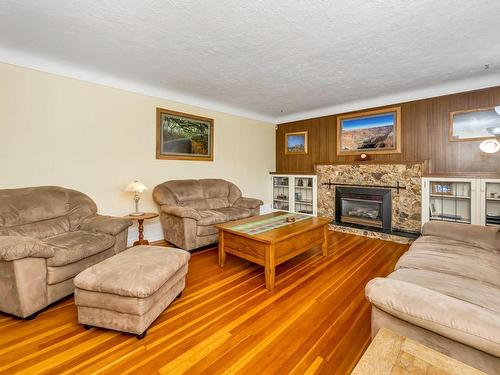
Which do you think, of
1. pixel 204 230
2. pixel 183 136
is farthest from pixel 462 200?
pixel 183 136

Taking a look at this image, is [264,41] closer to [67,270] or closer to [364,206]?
[67,270]

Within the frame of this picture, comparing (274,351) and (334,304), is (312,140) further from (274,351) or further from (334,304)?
(274,351)

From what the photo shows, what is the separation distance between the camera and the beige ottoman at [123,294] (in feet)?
5.44

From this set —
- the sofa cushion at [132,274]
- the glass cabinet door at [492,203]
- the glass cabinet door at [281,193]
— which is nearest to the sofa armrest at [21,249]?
the sofa cushion at [132,274]

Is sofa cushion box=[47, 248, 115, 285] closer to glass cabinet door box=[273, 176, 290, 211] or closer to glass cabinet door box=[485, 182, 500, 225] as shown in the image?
glass cabinet door box=[273, 176, 290, 211]

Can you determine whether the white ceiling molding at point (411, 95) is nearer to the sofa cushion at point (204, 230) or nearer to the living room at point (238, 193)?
the living room at point (238, 193)

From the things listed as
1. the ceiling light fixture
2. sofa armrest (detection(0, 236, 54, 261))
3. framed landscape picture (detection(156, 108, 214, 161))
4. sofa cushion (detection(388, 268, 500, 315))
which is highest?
framed landscape picture (detection(156, 108, 214, 161))

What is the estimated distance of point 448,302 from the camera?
3.80 ft

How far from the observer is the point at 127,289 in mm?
1633

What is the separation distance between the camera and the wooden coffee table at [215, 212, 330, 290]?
243 cm

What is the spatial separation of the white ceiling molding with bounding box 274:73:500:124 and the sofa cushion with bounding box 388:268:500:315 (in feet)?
11.4

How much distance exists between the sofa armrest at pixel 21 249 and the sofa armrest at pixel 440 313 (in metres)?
2.42

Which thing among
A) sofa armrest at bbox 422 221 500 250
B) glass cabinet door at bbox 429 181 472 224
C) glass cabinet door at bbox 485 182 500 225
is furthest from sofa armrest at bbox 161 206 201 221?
glass cabinet door at bbox 485 182 500 225

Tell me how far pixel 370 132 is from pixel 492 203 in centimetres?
212
